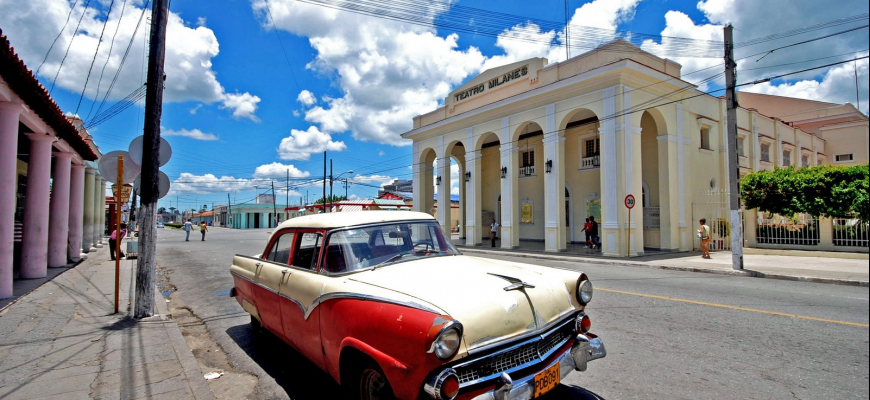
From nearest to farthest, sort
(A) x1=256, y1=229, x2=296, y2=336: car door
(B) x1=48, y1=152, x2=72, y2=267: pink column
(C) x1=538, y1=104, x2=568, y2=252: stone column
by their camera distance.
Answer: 1. (A) x1=256, y1=229, x2=296, y2=336: car door
2. (B) x1=48, y1=152, x2=72, y2=267: pink column
3. (C) x1=538, y1=104, x2=568, y2=252: stone column

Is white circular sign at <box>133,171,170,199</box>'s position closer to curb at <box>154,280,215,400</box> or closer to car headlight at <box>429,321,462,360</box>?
curb at <box>154,280,215,400</box>

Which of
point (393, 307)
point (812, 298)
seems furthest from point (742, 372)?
point (812, 298)

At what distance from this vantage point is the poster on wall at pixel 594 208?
2011cm

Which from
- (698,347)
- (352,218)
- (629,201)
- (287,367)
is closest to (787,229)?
(629,201)

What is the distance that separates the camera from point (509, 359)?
2.60 meters

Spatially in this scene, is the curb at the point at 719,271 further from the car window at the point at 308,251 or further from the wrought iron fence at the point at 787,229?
the car window at the point at 308,251

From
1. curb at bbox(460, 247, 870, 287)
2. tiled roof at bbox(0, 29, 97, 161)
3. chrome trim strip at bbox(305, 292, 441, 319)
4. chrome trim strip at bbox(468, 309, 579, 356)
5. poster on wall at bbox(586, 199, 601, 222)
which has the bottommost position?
curb at bbox(460, 247, 870, 287)

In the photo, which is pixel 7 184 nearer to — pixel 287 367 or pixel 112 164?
pixel 112 164

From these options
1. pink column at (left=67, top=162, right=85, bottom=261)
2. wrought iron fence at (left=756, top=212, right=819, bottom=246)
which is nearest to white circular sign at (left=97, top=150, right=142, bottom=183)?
pink column at (left=67, top=162, right=85, bottom=261)

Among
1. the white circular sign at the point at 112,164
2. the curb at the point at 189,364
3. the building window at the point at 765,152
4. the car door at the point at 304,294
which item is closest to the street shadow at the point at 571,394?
the car door at the point at 304,294

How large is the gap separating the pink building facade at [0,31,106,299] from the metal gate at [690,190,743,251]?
66.1 feet

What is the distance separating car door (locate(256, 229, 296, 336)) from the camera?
4.02 m

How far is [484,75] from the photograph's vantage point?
21781mm

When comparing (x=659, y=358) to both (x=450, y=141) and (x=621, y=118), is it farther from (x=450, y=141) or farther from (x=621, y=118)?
(x=450, y=141)
